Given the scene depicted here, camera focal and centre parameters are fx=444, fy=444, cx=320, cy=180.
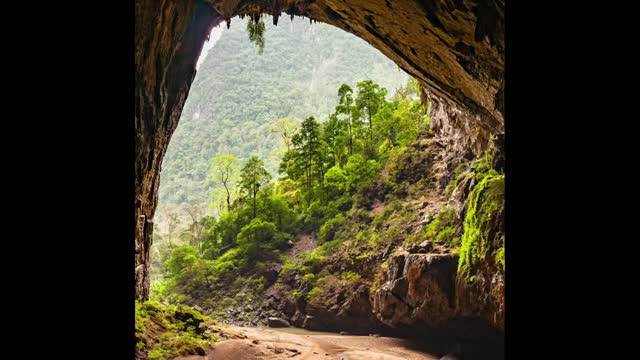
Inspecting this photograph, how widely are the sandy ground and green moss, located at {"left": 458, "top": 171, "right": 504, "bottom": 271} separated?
12.6 ft

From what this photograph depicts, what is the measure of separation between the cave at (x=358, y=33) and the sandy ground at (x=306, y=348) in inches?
114

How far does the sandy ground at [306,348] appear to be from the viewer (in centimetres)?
1212

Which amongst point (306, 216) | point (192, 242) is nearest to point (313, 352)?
point (306, 216)

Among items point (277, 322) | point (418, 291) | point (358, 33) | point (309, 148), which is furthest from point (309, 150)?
point (358, 33)

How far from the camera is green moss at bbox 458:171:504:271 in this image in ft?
36.1

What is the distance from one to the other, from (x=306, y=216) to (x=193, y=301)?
8.51 m

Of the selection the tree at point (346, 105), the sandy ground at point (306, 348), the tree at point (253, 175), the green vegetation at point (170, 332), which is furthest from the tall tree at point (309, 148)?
the green vegetation at point (170, 332)

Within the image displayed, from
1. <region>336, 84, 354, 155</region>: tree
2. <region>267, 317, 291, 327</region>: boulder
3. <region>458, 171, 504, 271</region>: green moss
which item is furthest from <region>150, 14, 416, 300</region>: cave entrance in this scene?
<region>458, 171, 504, 271</region>: green moss

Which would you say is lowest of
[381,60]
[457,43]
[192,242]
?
[192,242]

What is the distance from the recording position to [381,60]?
309ft

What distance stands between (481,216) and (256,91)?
7627 centimetres

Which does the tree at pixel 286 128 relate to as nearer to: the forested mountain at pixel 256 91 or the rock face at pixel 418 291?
the rock face at pixel 418 291
